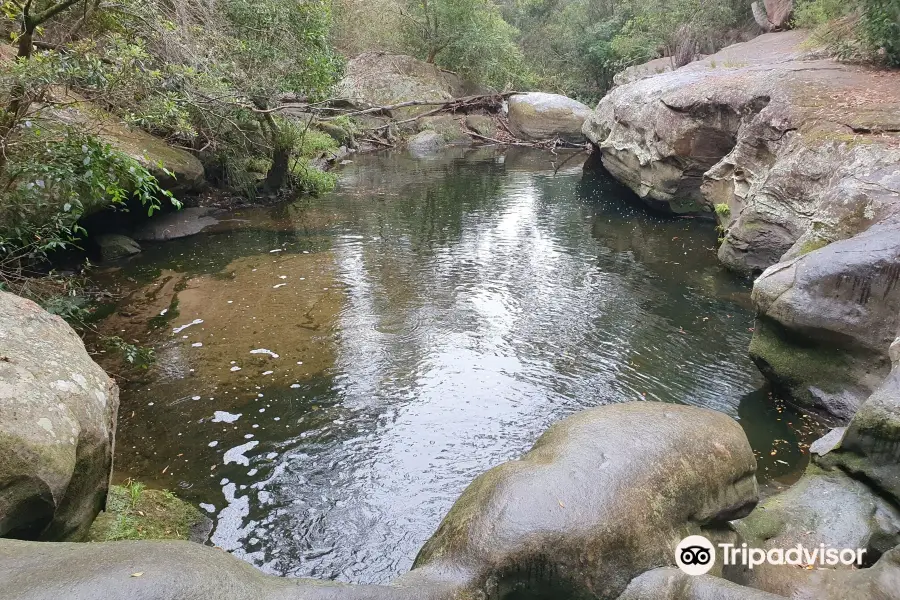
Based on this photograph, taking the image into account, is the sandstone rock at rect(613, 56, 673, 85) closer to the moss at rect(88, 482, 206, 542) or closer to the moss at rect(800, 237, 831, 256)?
the moss at rect(800, 237, 831, 256)

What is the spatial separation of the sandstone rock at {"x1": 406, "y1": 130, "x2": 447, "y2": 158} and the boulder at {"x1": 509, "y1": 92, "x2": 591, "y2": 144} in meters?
4.02

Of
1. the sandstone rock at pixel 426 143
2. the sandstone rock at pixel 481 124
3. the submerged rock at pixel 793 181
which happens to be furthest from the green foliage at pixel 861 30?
the sandstone rock at pixel 481 124

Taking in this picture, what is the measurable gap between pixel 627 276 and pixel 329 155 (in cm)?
1464

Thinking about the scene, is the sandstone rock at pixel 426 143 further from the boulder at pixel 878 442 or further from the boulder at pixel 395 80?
the boulder at pixel 878 442

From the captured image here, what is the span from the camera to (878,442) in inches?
179

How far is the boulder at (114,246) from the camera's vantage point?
11336mm

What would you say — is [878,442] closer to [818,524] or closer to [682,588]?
[818,524]

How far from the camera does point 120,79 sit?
A: 245 inches

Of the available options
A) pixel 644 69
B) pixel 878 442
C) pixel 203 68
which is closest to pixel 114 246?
pixel 203 68

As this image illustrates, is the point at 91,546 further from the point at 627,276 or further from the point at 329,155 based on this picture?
the point at 329,155

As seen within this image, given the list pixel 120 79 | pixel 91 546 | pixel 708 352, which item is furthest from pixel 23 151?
pixel 708 352

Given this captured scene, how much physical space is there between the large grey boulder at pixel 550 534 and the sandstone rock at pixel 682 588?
0.27 feet

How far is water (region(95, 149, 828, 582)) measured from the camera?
5.38 m

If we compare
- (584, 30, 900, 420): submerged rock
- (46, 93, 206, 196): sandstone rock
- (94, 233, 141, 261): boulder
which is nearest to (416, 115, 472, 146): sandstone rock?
(584, 30, 900, 420): submerged rock
